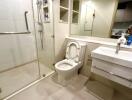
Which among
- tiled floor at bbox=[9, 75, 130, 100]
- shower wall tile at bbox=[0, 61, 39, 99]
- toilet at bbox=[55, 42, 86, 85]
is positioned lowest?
tiled floor at bbox=[9, 75, 130, 100]

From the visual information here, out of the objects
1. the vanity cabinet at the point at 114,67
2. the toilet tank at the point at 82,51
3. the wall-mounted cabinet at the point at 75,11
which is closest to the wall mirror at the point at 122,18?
the vanity cabinet at the point at 114,67

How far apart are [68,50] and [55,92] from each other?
0.92 m

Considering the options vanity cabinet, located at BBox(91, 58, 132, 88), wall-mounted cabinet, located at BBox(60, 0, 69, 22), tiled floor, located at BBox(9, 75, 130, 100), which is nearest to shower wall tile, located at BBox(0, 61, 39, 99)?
tiled floor, located at BBox(9, 75, 130, 100)

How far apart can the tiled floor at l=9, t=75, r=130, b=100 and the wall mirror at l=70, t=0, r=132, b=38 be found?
1.15m

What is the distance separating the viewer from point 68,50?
2.02 m

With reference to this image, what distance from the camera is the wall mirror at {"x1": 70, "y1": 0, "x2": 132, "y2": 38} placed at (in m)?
1.49

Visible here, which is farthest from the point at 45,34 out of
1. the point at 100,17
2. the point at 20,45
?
the point at 100,17

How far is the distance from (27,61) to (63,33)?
1.40 meters

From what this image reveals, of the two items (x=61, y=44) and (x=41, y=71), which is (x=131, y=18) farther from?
(x=41, y=71)

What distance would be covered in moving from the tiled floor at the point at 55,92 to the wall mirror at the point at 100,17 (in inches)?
45.4

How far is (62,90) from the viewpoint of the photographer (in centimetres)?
167

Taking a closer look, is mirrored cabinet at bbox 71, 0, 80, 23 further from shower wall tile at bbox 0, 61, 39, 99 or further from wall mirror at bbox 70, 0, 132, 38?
shower wall tile at bbox 0, 61, 39, 99

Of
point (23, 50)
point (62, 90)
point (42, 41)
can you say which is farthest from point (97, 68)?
point (23, 50)

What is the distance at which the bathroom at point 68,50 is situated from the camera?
142 cm
